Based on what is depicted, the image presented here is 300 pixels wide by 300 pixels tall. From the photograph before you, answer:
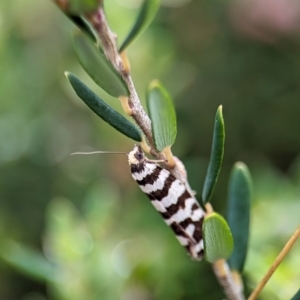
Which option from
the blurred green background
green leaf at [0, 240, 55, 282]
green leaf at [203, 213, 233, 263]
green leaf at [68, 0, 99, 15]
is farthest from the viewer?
the blurred green background

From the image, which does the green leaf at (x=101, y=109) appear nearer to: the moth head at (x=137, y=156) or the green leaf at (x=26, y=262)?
the moth head at (x=137, y=156)

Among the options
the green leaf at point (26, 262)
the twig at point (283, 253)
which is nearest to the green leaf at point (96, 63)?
the twig at point (283, 253)

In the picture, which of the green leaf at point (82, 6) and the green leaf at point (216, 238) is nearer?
the green leaf at point (82, 6)

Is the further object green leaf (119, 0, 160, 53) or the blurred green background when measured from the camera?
the blurred green background

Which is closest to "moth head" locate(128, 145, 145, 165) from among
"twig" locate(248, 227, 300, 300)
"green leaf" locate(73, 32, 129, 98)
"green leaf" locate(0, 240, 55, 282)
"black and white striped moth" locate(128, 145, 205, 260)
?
"black and white striped moth" locate(128, 145, 205, 260)

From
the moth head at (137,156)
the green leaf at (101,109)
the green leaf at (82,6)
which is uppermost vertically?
the green leaf at (82,6)

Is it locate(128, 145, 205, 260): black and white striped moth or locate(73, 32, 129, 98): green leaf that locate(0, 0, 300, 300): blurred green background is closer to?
locate(128, 145, 205, 260): black and white striped moth
